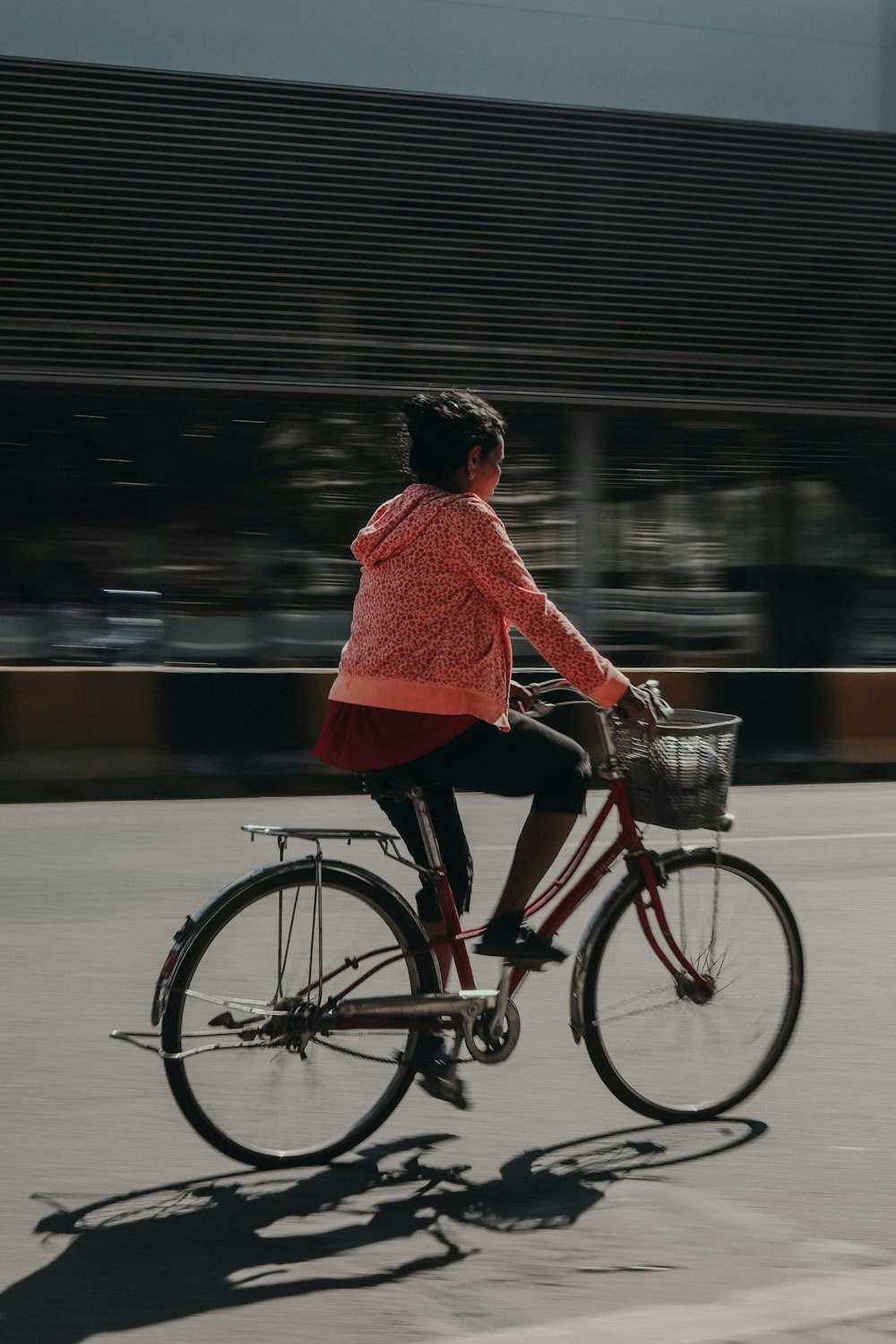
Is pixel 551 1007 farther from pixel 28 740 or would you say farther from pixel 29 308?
pixel 29 308

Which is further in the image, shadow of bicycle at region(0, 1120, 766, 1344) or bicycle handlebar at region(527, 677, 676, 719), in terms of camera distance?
bicycle handlebar at region(527, 677, 676, 719)

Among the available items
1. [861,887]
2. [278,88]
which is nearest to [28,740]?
[861,887]

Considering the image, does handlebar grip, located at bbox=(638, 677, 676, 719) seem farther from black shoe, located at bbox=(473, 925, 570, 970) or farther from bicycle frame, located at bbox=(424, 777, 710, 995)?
black shoe, located at bbox=(473, 925, 570, 970)

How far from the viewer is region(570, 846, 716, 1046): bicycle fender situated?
166 inches

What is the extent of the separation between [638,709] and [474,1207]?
1.21m

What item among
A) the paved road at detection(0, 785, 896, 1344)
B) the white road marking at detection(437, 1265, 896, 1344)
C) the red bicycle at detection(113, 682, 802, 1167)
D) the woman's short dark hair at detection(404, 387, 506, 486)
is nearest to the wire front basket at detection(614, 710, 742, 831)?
the red bicycle at detection(113, 682, 802, 1167)

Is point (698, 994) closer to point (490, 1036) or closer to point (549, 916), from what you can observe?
point (549, 916)

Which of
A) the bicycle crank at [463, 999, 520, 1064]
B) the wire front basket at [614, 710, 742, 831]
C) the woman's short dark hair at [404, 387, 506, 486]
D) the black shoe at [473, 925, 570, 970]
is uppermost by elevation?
the woman's short dark hair at [404, 387, 506, 486]

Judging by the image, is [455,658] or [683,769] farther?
[683,769]

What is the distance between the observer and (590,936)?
13.9 feet

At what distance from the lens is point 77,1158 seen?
411cm

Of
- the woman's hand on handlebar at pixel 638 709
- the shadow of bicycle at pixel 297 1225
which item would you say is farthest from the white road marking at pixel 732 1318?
the woman's hand on handlebar at pixel 638 709

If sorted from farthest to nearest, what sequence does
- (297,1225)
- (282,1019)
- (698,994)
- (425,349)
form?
(425,349), (698,994), (282,1019), (297,1225)

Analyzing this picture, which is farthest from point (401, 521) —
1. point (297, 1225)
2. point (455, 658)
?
point (297, 1225)
